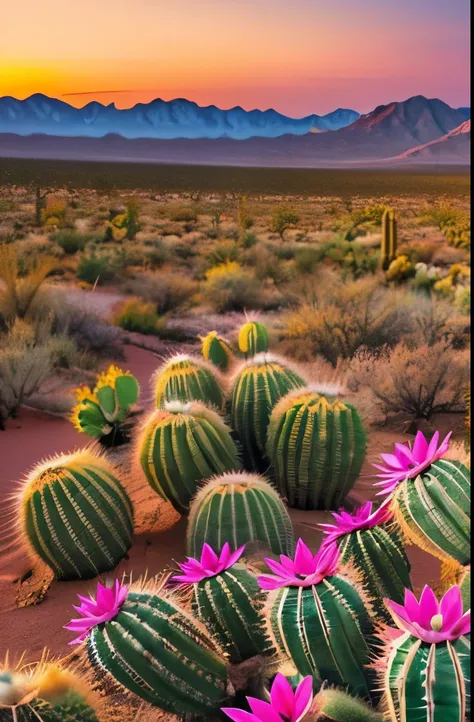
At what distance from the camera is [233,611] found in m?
2.51

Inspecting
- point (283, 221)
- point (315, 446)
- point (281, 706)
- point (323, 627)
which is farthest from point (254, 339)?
point (283, 221)

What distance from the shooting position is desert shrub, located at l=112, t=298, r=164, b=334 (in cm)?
1184

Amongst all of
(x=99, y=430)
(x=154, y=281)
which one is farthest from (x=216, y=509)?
(x=154, y=281)

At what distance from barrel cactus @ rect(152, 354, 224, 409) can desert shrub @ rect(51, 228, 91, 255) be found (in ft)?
53.1

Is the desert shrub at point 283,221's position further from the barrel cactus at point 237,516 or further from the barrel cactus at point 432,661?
the barrel cactus at point 432,661

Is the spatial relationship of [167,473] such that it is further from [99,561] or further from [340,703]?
[340,703]

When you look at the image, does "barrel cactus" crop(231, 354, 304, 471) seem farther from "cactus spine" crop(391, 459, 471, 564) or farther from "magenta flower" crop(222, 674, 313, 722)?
"magenta flower" crop(222, 674, 313, 722)

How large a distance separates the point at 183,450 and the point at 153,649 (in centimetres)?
180

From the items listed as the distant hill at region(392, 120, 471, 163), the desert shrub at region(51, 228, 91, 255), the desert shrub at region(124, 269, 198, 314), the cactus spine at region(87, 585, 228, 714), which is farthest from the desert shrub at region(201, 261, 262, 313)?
the distant hill at region(392, 120, 471, 163)

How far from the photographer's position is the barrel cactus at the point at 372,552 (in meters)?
2.56

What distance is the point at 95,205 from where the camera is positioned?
30.7 m

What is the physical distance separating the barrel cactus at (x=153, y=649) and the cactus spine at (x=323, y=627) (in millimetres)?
351

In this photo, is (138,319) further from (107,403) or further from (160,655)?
(160,655)

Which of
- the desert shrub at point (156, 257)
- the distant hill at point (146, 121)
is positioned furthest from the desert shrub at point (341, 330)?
the distant hill at point (146, 121)
